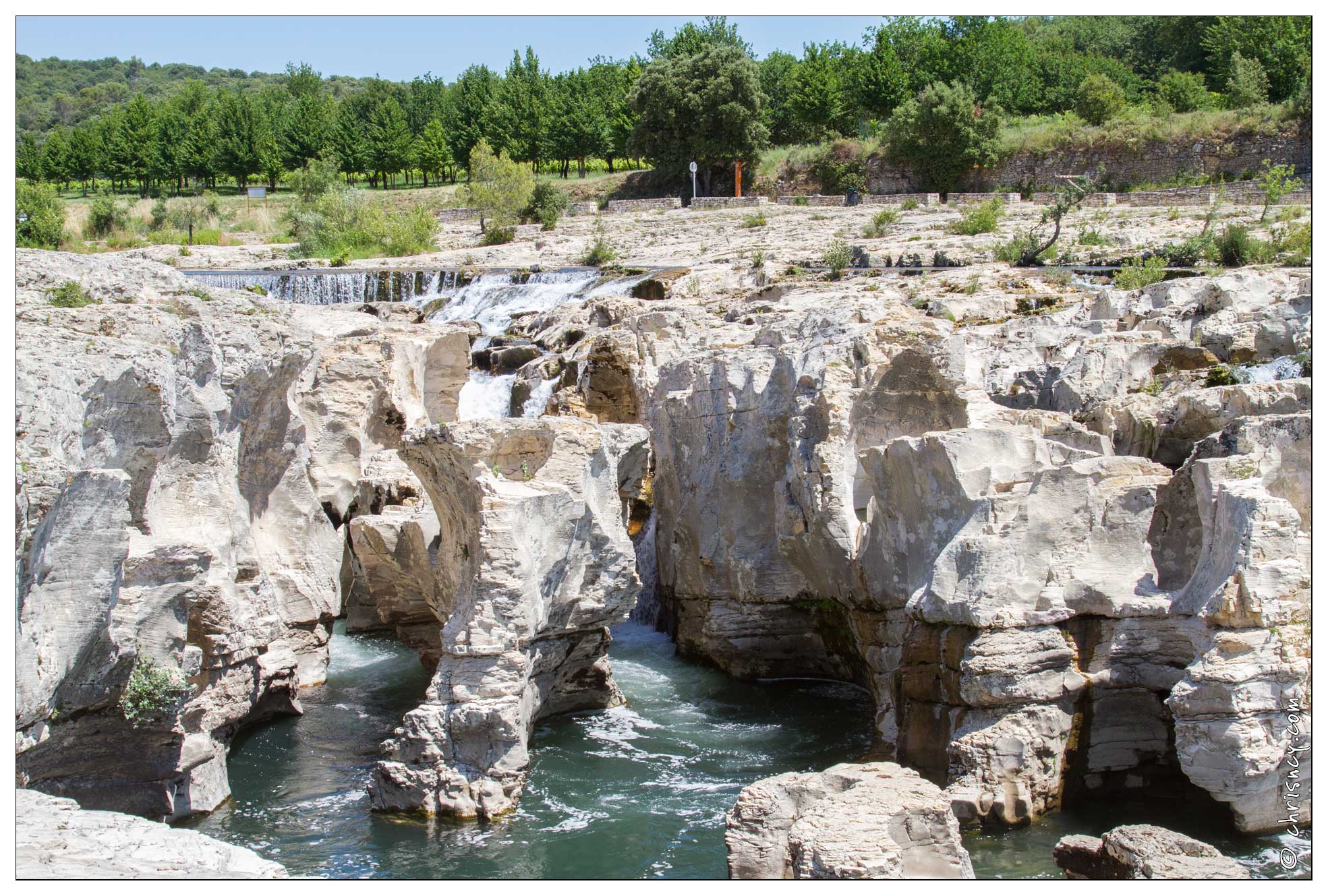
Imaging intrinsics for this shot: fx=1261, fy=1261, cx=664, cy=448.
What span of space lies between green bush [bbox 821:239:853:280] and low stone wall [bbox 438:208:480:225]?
23850 mm

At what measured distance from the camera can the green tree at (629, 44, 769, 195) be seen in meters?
59.6

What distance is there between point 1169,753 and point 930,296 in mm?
16445

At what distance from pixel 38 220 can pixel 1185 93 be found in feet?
166

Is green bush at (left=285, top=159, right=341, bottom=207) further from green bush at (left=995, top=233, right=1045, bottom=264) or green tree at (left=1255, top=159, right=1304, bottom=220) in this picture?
green tree at (left=1255, top=159, right=1304, bottom=220)

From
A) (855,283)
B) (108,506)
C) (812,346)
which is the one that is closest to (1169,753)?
(812,346)

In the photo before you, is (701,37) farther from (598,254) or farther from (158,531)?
(158,531)

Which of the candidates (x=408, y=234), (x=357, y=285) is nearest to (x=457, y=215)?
(x=408, y=234)

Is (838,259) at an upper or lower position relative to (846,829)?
upper

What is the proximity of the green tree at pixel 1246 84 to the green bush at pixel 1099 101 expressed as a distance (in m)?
4.80

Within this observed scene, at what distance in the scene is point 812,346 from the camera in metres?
18.3

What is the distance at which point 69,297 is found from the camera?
1398 centimetres

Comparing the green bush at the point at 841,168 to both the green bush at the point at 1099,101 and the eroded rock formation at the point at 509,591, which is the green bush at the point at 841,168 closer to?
the green bush at the point at 1099,101

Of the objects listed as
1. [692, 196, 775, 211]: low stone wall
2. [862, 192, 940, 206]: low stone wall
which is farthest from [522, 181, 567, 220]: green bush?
[862, 192, 940, 206]: low stone wall

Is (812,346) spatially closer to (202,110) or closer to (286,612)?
(286,612)
